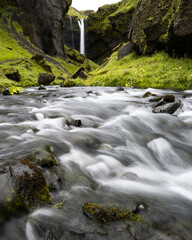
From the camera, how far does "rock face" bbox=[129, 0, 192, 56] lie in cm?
1310

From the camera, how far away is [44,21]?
64125 mm

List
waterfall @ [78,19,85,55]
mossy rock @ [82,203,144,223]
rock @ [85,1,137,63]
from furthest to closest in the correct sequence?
waterfall @ [78,19,85,55] → rock @ [85,1,137,63] → mossy rock @ [82,203,144,223]

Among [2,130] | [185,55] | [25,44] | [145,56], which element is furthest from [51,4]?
[2,130]

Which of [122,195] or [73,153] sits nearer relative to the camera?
[122,195]

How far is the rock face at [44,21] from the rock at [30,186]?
70057 mm

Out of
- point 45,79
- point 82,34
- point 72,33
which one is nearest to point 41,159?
point 45,79

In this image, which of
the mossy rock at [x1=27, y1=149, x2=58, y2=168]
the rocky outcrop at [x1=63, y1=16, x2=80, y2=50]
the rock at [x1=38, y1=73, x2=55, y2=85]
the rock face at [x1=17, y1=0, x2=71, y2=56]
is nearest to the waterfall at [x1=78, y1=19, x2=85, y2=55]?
the rocky outcrop at [x1=63, y1=16, x2=80, y2=50]

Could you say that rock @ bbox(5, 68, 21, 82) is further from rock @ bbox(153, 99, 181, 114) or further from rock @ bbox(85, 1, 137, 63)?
rock @ bbox(85, 1, 137, 63)

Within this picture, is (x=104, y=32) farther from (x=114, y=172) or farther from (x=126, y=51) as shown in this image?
(x=114, y=172)

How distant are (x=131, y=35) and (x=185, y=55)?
10320 mm

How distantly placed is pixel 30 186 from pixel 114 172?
1646 mm

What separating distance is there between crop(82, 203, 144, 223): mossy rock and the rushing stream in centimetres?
6

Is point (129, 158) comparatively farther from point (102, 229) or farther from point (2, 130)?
point (2, 130)

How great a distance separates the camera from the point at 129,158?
12.7 ft
